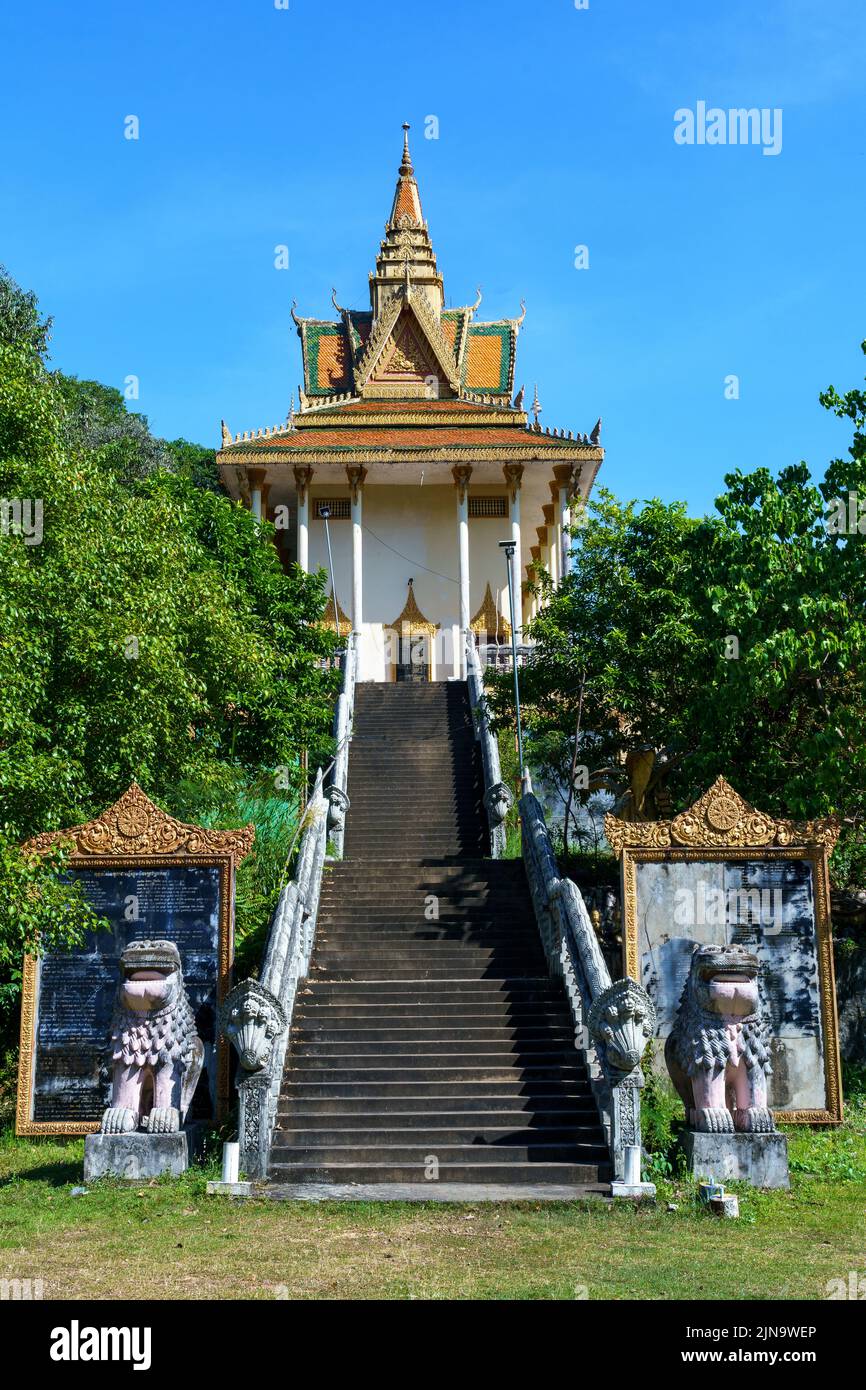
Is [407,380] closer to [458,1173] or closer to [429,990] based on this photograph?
[429,990]

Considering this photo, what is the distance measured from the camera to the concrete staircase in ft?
39.2

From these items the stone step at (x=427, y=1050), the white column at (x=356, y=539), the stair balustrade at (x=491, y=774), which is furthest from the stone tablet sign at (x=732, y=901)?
the white column at (x=356, y=539)

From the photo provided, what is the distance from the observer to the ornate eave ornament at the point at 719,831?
1395 cm

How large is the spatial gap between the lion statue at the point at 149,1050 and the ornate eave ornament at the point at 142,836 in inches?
60.3

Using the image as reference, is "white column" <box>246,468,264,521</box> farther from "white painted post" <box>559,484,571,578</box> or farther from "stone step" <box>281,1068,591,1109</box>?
"stone step" <box>281,1068,591,1109</box>

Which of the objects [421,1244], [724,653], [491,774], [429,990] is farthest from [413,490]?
[421,1244]

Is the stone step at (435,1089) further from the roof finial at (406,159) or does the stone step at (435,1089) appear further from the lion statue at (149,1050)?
the roof finial at (406,159)

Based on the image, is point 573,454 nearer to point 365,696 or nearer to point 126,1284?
point 365,696

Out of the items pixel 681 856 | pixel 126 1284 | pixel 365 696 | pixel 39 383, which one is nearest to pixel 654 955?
pixel 681 856

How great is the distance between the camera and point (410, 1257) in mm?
9273

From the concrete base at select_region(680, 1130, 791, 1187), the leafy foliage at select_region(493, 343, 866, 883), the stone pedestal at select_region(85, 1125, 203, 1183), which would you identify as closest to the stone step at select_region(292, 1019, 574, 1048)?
the stone pedestal at select_region(85, 1125, 203, 1183)

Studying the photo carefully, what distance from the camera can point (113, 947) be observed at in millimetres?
13727

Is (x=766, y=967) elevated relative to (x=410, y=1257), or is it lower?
elevated

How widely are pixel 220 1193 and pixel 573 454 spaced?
82.3 feet
